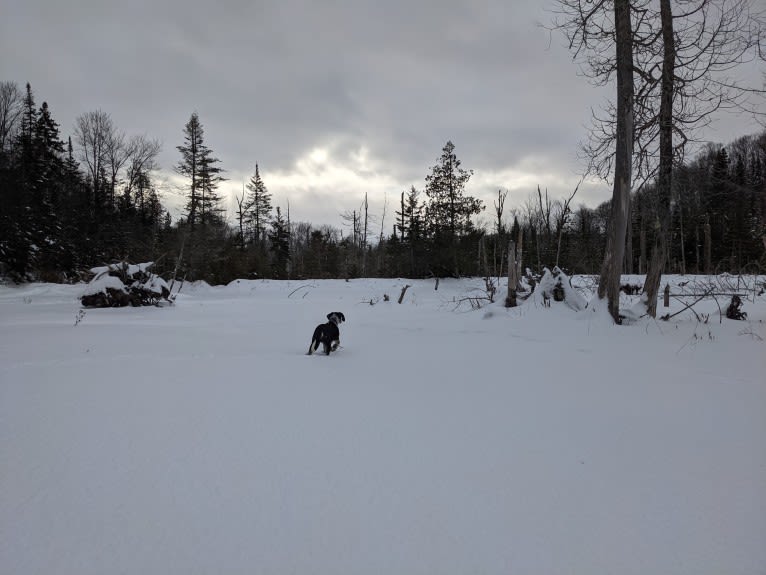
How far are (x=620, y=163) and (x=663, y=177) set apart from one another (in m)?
0.99

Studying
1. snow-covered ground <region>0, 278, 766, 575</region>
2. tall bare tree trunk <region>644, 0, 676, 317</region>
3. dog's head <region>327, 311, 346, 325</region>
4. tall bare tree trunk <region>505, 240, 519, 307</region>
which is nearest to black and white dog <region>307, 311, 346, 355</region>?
dog's head <region>327, 311, 346, 325</region>

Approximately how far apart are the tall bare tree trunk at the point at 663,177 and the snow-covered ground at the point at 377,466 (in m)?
3.07

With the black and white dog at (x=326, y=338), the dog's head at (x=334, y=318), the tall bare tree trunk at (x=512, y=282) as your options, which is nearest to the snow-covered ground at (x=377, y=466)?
the black and white dog at (x=326, y=338)

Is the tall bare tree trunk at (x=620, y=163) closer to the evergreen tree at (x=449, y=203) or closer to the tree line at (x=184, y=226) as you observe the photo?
the tree line at (x=184, y=226)

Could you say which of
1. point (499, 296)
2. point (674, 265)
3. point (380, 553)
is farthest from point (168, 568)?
point (674, 265)

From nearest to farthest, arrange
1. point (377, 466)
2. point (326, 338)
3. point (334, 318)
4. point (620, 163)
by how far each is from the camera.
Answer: point (377, 466)
point (326, 338)
point (334, 318)
point (620, 163)

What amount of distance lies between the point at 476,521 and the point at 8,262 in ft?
85.2

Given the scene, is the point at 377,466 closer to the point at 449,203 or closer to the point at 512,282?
the point at 512,282

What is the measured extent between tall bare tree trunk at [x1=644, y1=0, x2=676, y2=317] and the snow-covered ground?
3066 mm

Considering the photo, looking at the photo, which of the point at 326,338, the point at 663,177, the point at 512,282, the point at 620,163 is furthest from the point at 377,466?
the point at 663,177

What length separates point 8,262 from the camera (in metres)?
18.2

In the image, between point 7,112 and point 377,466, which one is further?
point 7,112

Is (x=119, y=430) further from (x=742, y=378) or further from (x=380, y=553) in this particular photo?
(x=742, y=378)

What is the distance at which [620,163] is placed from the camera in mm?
7066
